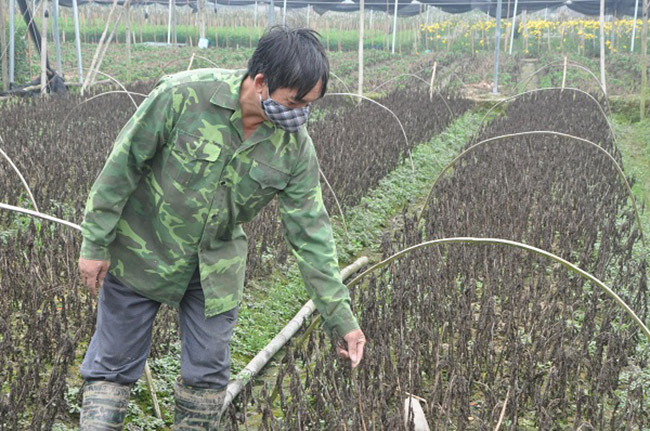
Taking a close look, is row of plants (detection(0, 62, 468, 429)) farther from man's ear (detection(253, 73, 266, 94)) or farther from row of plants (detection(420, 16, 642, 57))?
row of plants (detection(420, 16, 642, 57))

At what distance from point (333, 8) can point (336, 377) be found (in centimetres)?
2523

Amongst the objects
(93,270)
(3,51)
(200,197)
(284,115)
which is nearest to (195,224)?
(200,197)

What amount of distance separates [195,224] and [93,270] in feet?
0.97

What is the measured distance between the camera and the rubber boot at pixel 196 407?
7.32ft

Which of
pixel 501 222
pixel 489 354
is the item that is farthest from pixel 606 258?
pixel 489 354

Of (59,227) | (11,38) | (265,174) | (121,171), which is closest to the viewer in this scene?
(121,171)

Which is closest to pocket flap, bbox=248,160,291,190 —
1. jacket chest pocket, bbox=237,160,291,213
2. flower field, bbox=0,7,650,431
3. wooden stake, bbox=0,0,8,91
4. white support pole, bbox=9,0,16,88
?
jacket chest pocket, bbox=237,160,291,213

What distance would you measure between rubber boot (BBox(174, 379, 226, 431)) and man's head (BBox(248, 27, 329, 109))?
87cm

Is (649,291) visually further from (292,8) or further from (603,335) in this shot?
(292,8)

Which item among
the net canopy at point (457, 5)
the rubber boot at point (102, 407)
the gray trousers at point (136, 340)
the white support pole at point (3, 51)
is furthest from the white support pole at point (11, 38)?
the net canopy at point (457, 5)

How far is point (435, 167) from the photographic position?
8.83 m

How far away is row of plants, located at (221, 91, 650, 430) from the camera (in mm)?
2689

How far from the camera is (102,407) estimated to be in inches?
83.6

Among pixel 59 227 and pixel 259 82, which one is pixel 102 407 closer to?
pixel 259 82
